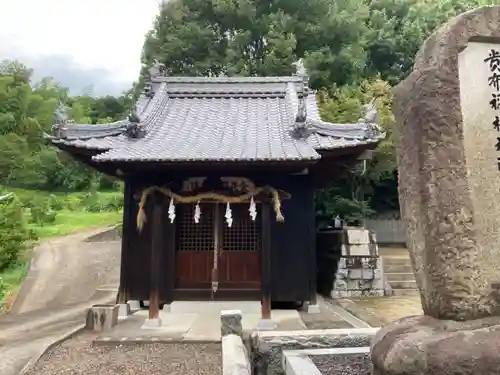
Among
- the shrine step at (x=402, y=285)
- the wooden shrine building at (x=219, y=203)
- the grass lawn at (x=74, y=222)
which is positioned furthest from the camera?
the grass lawn at (x=74, y=222)

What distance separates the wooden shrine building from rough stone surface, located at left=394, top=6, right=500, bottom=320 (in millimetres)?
5429

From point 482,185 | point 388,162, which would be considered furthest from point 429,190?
point 388,162

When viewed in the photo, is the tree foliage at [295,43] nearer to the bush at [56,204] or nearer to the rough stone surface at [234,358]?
the bush at [56,204]

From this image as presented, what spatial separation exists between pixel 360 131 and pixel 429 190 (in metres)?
6.71

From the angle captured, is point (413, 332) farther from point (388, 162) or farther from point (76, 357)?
point (388, 162)

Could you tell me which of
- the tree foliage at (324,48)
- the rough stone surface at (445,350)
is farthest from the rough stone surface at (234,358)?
the tree foliage at (324,48)

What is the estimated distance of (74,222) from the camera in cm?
2258

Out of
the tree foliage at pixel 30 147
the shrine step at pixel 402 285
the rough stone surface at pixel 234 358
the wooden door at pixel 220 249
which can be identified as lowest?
the shrine step at pixel 402 285

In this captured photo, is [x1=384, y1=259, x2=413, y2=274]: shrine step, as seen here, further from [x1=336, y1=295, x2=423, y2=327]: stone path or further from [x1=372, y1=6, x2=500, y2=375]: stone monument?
[x1=372, y1=6, x2=500, y2=375]: stone monument

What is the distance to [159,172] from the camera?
964 cm

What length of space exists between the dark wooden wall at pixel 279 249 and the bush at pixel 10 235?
17.7 ft

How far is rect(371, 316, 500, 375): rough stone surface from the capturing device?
8.83 ft

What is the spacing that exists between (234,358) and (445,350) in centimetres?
205

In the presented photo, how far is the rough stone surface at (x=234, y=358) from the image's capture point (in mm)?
3811
